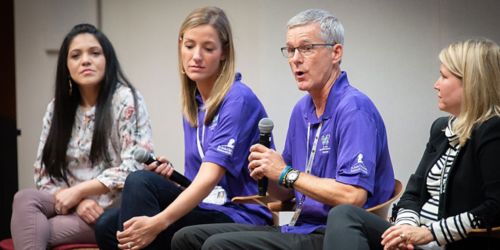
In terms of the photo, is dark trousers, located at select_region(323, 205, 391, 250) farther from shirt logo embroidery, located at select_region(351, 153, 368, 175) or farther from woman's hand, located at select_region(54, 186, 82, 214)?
woman's hand, located at select_region(54, 186, 82, 214)

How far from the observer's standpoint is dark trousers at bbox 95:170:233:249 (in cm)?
280

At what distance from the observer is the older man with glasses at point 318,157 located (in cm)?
248

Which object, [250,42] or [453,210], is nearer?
[453,210]

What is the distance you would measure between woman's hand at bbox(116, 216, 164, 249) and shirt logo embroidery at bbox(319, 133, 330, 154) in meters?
0.67

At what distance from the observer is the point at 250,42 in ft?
15.1

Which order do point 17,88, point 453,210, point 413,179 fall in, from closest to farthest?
1. point 453,210
2. point 413,179
3. point 17,88

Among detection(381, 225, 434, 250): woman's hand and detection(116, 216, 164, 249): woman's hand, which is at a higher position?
detection(381, 225, 434, 250): woman's hand

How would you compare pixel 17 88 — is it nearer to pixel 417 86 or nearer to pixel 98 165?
pixel 98 165

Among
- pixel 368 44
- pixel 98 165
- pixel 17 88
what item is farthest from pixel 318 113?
pixel 17 88

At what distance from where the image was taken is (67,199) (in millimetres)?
3291

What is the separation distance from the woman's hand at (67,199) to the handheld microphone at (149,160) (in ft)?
1.65

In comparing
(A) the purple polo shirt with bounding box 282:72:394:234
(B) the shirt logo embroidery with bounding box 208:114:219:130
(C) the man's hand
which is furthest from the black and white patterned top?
(B) the shirt logo embroidery with bounding box 208:114:219:130

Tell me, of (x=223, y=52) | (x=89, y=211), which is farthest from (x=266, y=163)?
(x=89, y=211)

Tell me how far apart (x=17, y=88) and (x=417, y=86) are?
2727 millimetres
